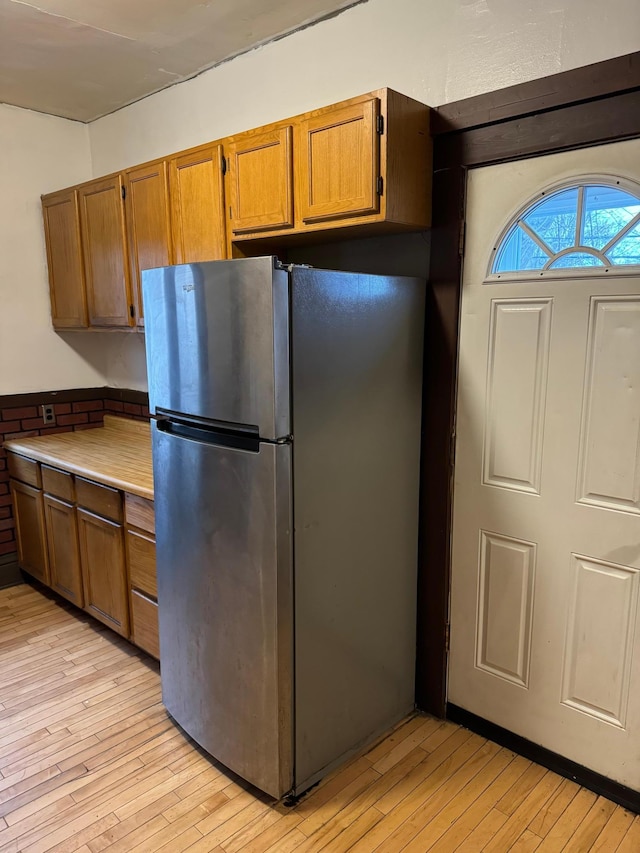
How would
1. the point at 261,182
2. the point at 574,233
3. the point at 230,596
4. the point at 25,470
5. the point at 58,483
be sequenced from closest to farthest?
the point at 574,233 → the point at 230,596 → the point at 261,182 → the point at 58,483 → the point at 25,470

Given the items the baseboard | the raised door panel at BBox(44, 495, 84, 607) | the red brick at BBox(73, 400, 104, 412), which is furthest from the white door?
the baseboard

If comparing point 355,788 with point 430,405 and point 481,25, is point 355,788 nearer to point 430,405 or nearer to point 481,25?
point 430,405

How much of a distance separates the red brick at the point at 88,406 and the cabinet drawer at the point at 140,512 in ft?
4.63

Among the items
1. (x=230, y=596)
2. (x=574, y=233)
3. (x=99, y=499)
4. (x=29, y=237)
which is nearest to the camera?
(x=574, y=233)

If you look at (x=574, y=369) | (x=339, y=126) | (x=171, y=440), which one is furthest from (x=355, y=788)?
(x=339, y=126)

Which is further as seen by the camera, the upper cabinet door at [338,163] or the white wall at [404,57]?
the upper cabinet door at [338,163]

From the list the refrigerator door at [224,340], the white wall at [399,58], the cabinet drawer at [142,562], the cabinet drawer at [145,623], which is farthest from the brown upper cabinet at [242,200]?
the cabinet drawer at [145,623]

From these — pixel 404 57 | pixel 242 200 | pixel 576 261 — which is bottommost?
pixel 576 261

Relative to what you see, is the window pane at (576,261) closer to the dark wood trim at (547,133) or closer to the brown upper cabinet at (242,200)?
the dark wood trim at (547,133)

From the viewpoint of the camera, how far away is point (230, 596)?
1.87 metres

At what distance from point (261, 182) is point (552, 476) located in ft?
4.74

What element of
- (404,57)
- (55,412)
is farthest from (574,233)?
(55,412)

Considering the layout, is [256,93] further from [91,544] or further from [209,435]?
[91,544]

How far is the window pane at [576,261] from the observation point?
5.67ft
